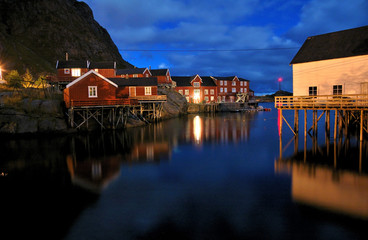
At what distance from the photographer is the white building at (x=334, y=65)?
23047 mm

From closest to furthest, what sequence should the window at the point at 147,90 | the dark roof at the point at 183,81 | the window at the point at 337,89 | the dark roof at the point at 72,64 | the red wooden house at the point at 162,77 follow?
A: the window at the point at 337,89 → the window at the point at 147,90 → the dark roof at the point at 72,64 → the red wooden house at the point at 162,77 → the dark roof at the point at 183,81

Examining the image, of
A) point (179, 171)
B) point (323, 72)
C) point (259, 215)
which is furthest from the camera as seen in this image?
point (323, 72)

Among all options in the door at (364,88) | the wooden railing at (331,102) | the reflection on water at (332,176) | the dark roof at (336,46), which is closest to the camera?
the reflection on water at (332,176)

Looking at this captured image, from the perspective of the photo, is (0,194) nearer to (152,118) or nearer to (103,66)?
(152,118)

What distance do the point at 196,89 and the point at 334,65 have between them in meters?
54.1

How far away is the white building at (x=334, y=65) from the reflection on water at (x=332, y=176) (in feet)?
18.6

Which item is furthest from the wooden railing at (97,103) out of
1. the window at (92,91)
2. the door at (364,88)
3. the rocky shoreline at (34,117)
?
the door at (364,88)

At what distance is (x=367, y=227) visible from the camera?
29.6 feet

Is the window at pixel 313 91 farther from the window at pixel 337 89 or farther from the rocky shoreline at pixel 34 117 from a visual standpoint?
the rocky shoreline at pixel 34 117

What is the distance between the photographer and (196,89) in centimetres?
7712

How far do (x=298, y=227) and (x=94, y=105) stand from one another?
89.1 feet

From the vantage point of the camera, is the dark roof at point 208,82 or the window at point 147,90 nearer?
the window at point 147,90

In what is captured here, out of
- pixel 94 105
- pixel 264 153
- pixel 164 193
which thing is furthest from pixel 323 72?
pixel 94 105

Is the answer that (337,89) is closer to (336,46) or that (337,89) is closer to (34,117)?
(336,46)
